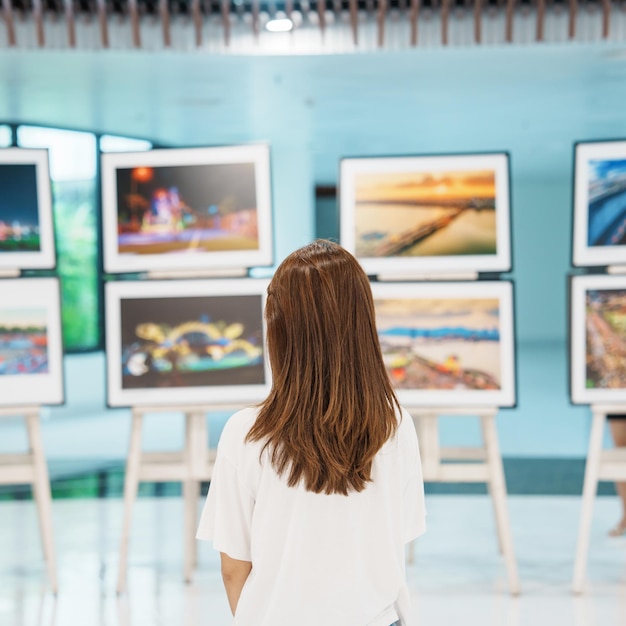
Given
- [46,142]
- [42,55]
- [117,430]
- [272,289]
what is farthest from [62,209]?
[272,289]

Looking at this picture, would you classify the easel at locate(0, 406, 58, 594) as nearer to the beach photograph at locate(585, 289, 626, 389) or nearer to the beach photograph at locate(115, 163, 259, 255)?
the beach photograph at locate(115, 163, 259, 255)

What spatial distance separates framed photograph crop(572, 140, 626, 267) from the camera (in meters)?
3.29

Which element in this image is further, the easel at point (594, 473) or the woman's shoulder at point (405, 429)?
the easel at point (594, 473)

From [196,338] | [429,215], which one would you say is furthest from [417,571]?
[429,215]

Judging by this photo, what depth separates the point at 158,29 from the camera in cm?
419

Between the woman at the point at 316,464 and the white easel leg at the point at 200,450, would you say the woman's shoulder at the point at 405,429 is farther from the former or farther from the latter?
the white easel leg at the point at 200,450

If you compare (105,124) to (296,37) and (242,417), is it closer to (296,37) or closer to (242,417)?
(296,37)

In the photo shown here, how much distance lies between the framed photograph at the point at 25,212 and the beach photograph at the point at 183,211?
29 centimetres

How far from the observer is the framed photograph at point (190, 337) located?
3.32 m

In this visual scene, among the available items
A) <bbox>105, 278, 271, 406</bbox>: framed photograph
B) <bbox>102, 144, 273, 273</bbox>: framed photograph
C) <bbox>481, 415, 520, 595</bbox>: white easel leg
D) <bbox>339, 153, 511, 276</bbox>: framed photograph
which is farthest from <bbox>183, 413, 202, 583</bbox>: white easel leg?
<bbox>481, 415, 520, 595</bbox>: white easel leg

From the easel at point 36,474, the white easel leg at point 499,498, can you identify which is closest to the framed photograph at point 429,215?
the white easel leg at point 499,498

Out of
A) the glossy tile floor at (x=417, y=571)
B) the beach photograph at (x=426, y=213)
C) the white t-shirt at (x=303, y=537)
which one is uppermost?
the beach photograph at (x=426, y=213)

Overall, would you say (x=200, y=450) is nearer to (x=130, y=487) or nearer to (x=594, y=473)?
(x=130, y=487)

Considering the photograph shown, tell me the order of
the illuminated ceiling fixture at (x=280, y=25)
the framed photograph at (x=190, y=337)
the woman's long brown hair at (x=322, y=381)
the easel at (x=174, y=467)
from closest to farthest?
the woman's long brown hair at (x=322, y=381) < the easel at (x=174, y=467) < the framed photograph at (x=190, y=337) < the illuminated ceiling fixture at (x=280, y=25)
